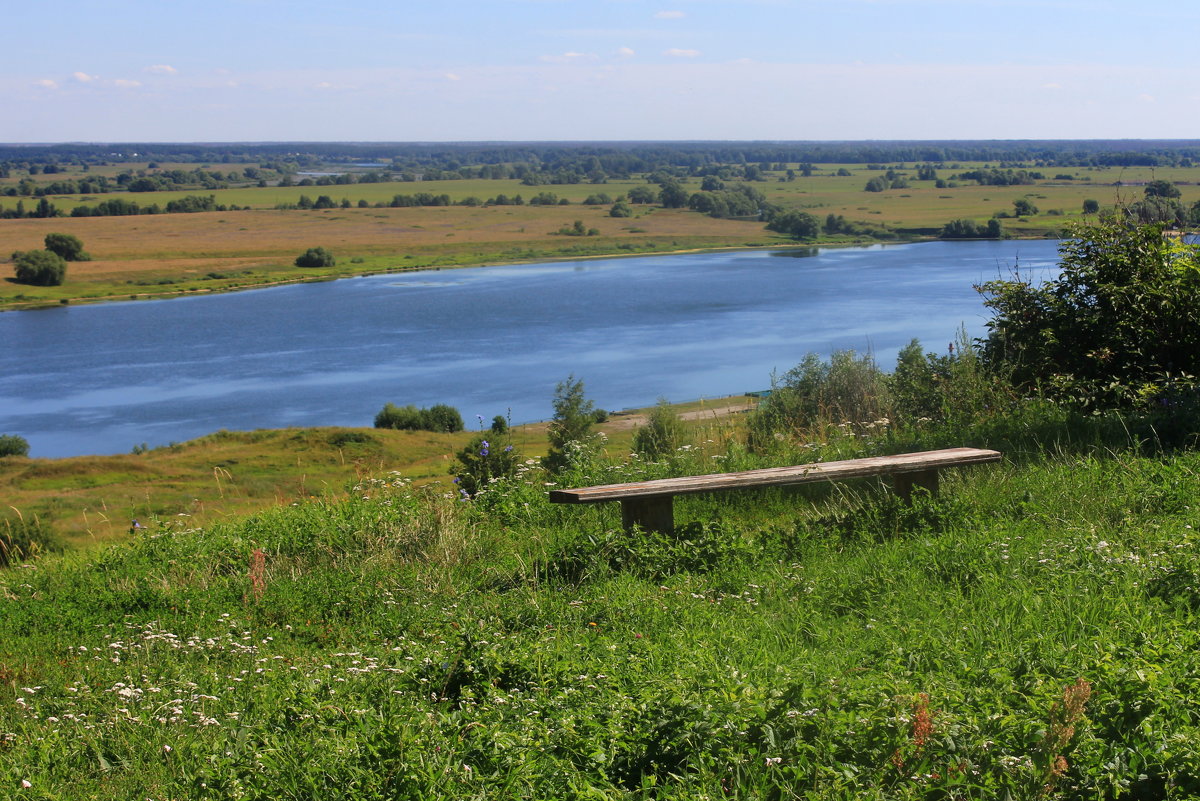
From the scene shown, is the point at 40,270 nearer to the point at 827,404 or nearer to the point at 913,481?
the point at 827,404

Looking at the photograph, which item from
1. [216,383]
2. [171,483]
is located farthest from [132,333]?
[171,483]

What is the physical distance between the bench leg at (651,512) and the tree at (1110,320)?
3505 millimetres

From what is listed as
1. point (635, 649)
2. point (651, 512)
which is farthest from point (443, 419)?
point (635, 649)

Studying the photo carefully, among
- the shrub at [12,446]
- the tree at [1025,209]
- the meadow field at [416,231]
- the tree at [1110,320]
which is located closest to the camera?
the tree at [1110,320]

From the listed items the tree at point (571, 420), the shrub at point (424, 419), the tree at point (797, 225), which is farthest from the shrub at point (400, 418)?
the tree at point (797, 225)

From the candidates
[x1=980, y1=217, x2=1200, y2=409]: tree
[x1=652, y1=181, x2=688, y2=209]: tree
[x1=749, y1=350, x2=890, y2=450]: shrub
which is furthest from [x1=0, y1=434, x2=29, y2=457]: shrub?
[x1=652, y1=181, x2=688, y2=209]: tree

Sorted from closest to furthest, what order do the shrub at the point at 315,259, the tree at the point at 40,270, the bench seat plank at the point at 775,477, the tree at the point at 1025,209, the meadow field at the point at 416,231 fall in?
the bench seat plank at the point at 775,477 → the tree at the point at 40,270 → the meadow field at the point at 416,231 → the tree at the point at 1025,209 → the shrub at the point at 315,259

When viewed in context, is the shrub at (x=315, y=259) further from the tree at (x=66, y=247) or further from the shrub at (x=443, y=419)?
the shrub at (x=443, y=419)

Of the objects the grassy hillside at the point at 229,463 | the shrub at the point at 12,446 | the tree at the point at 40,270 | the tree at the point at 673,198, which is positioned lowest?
the shrub at the point at 12,446

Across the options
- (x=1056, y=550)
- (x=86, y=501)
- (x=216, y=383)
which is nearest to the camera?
(x=1056, y=550)

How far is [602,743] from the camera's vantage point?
8.23 ft

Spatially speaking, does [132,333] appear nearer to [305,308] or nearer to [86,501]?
[305,308]

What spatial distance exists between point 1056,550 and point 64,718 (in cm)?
336

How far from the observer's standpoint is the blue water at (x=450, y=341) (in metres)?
41.6
